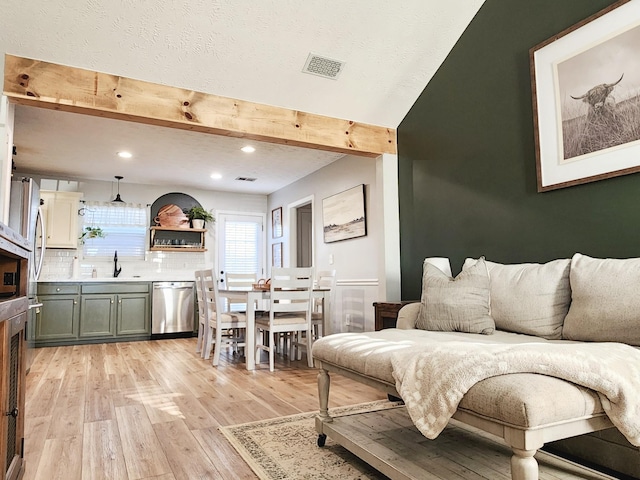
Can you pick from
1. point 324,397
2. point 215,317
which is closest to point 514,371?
point 324,397

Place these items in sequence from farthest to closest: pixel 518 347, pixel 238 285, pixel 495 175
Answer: pixel 238 285 < pixel 495 175 < pixel 518 347

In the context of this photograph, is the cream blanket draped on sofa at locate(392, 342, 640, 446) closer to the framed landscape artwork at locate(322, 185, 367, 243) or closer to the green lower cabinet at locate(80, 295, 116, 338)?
→ the framed landscape artwork at locate(322, 185, 367, 243)

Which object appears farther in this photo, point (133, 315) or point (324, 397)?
point (133, 315)

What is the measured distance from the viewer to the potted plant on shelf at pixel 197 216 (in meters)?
7.21

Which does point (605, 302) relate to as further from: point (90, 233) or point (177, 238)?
point (90, 233)

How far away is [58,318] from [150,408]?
143 inches

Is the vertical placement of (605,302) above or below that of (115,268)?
below

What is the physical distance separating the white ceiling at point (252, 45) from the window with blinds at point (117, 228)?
2205 mm

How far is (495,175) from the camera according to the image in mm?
3201

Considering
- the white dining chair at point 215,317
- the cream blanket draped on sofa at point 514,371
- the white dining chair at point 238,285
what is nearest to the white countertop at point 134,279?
the white dining chair at point 238,285

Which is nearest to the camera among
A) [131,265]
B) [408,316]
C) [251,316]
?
[408,316]

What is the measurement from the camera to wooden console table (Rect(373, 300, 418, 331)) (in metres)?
3.21

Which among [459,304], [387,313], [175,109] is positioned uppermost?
[175,109]

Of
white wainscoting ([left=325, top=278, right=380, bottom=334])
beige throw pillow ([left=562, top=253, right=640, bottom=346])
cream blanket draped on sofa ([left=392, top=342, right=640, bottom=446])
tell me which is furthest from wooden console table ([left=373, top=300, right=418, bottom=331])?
cream blanket draped on sofa ([left=392, top=342, right=640, bottom=446])
